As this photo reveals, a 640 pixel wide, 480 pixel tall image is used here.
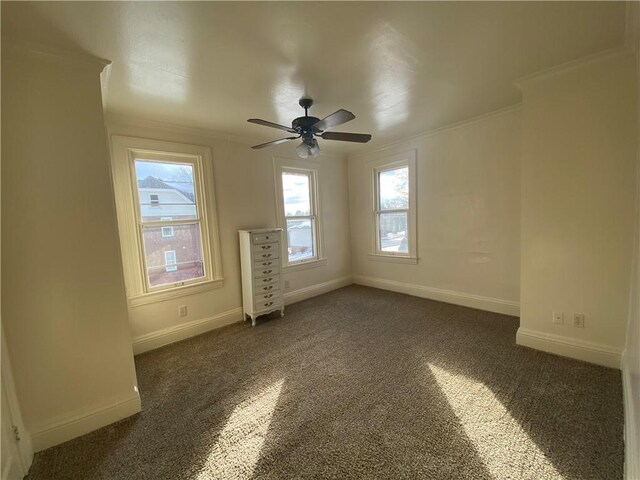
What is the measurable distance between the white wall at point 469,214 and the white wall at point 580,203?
787 millimetres

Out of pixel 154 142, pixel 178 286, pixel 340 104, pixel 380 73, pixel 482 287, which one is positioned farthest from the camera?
pixel 482 287

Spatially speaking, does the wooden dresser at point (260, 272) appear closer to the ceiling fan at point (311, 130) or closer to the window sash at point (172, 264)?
the window sash at point (172, 264)

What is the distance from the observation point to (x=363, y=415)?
1.76 meters

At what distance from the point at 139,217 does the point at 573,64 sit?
4055 mm

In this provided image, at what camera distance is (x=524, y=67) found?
2135 mm

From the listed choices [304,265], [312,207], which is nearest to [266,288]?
[304,265]

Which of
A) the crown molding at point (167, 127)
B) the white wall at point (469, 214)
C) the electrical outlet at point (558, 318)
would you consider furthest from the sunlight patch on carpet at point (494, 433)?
the crown molding at point (167, 127)

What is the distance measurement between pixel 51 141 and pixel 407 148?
12.6 feet

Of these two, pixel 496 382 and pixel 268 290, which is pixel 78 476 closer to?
pixel 268 290

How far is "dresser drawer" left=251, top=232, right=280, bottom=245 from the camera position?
131 inches

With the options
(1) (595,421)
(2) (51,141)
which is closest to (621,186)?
(1) (595,421)

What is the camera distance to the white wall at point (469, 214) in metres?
3.15

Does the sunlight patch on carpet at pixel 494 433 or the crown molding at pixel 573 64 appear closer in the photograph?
the sunlight patch on carpet at pixel 494 433

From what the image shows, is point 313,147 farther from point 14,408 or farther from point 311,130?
point 14,408
